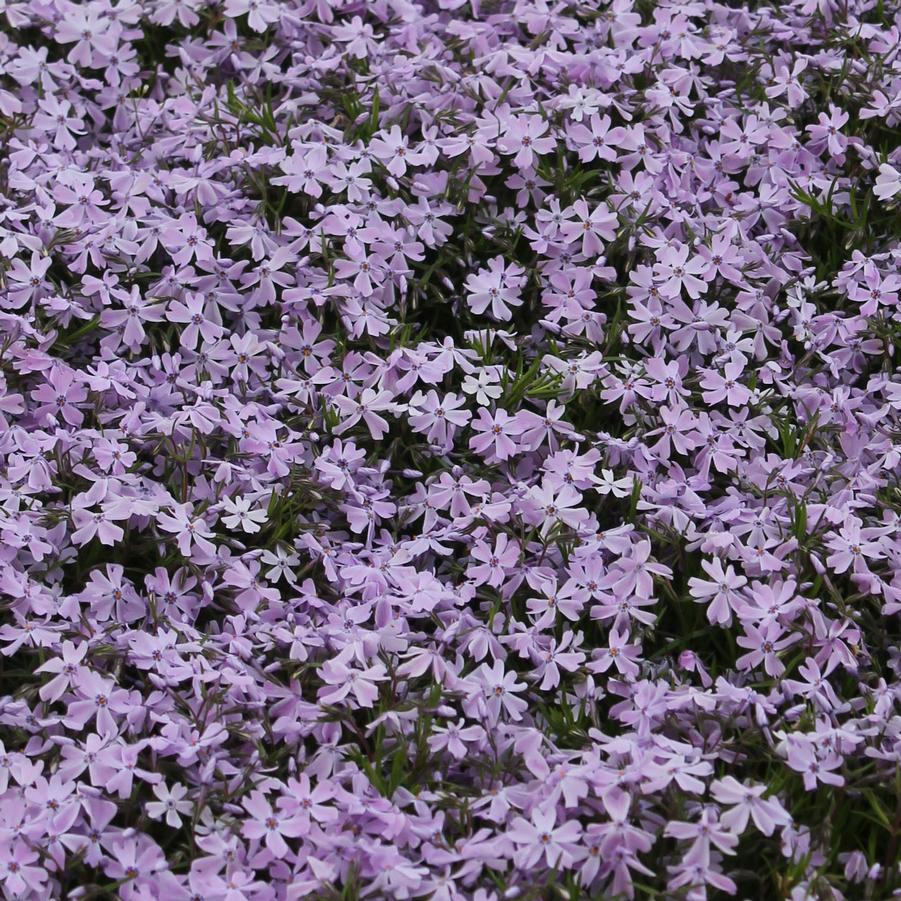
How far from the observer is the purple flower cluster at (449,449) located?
2.69m

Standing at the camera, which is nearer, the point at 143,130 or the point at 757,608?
the point at 757,608

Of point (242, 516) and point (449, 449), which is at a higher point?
point (449, 449)

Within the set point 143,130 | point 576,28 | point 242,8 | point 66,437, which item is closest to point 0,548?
point 66,437

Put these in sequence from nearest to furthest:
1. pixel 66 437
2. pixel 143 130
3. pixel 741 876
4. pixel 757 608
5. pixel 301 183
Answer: pixel 741 876
pixel 757 608
pixel 66 437
pixel 301 183
pixel 143 130

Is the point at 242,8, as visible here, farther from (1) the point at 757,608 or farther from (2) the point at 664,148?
(1) the point at 757,608

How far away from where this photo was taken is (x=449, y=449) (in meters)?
3.34

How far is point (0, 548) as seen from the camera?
3037 millimetres

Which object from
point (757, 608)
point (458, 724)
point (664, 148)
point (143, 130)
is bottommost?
point (458, 724)

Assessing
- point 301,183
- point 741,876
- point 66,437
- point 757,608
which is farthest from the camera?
point 301,183

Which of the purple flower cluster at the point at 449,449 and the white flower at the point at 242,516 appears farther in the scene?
the white flower at the point at 242,516

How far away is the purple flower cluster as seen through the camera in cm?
269

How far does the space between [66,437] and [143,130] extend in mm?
1311

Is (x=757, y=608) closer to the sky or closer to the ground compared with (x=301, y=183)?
closer to the ground

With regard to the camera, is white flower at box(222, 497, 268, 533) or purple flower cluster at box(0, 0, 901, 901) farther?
white flower at box(222, 497, 268, 533)
